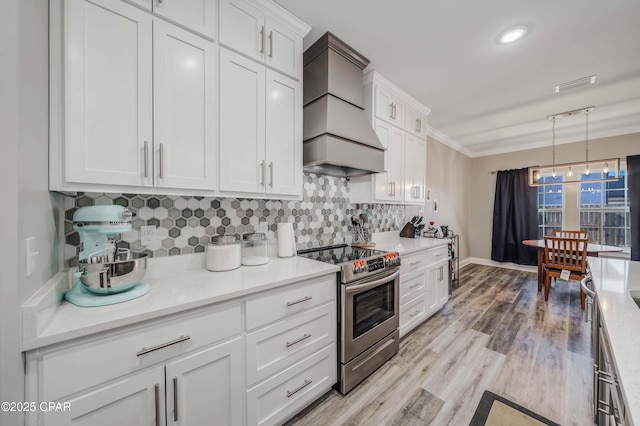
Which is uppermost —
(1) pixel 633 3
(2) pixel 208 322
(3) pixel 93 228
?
(1) pixel 633 3

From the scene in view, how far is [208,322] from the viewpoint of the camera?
1092 mm

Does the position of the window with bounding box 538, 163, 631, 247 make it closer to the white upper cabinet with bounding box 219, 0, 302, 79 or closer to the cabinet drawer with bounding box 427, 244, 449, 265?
the cabinet drawer with bounding box 427, 244, 449, 265

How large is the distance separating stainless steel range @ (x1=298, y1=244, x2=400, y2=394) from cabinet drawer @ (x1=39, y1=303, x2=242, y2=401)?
2.76 feet

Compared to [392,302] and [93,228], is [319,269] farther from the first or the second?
[93,228]

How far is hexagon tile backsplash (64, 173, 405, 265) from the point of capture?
1368 mm

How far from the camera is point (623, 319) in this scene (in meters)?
0.90

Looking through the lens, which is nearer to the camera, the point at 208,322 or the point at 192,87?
the point at 208,322

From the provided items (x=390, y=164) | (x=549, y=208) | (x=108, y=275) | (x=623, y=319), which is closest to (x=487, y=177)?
(x=549, y=208)

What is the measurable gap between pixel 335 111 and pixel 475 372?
2.44 meters

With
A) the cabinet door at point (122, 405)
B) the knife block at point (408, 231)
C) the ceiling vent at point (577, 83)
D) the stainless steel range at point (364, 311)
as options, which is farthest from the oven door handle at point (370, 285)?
the ceiling vent at point (577, 83)

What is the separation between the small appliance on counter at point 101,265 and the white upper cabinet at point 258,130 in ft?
1.87

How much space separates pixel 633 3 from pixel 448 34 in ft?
3.65

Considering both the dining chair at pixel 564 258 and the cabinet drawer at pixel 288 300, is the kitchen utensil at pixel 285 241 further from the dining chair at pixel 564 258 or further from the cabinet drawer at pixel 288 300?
the dining chair at pixel 564 258

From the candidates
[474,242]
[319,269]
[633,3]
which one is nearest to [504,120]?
[633,3]
